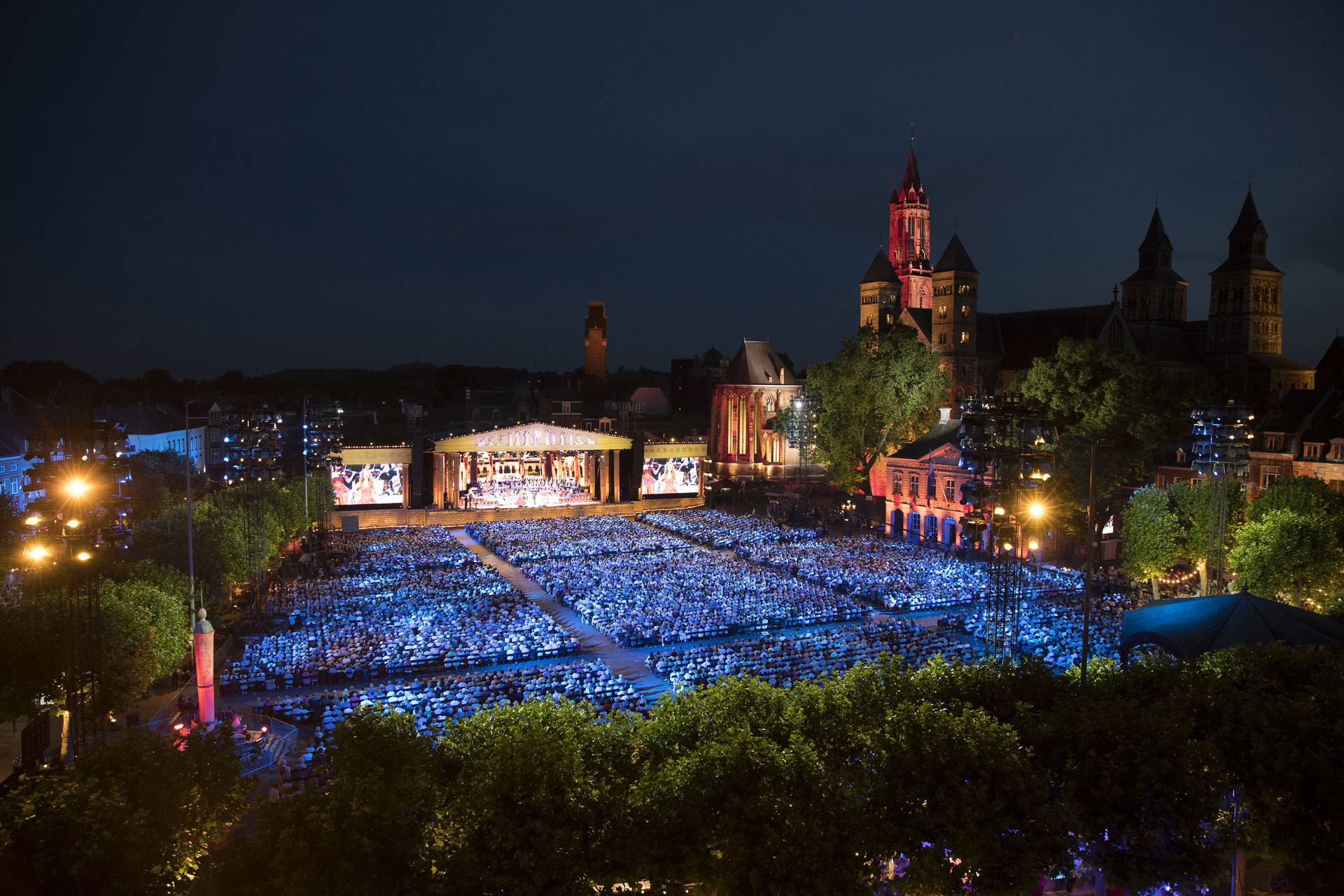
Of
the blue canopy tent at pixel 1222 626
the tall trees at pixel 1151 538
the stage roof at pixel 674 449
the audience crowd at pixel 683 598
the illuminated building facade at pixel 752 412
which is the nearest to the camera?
the blue canopy tent at pixel 1222 626

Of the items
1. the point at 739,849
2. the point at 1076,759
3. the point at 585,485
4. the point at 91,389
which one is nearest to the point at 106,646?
the point at 739,849

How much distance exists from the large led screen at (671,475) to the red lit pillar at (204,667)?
43578mm

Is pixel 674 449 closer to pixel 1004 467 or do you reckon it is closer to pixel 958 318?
pixel 958 318

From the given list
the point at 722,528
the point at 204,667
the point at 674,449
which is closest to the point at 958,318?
the point at 674,449

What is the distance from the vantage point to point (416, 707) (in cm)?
2167

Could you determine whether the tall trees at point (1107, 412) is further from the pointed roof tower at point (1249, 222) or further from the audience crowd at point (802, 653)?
the pointed roof tower at point (1249, 222)

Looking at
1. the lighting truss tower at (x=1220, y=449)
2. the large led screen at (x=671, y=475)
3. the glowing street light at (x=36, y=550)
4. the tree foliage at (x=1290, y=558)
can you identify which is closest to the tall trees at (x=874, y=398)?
the large led screen at (x=671, y=475)

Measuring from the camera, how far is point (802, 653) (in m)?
26.5

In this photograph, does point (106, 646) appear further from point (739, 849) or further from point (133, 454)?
point (133, 454)

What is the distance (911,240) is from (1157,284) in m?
23.3

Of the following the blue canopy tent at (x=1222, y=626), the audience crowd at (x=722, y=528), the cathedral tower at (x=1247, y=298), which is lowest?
the audience crowd at (x=722, y=528)

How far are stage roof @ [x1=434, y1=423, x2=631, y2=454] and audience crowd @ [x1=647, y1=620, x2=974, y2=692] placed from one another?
34537 mm

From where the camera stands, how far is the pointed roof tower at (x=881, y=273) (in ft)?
245

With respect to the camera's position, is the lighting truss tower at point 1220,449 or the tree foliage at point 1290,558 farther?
the tree foliage at point 1290,558
